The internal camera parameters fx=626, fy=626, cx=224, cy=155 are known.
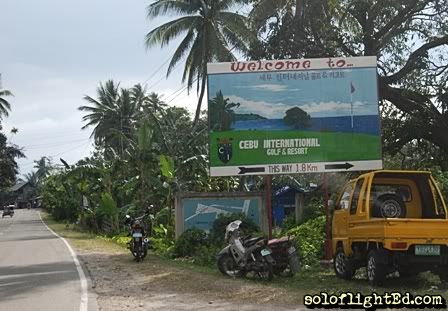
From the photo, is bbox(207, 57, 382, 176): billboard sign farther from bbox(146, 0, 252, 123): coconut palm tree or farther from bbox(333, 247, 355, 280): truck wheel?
bbox(146, 0, 252, 123): coconut palm tree

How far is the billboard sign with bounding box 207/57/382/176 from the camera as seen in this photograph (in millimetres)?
15375

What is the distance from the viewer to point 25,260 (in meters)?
18.8

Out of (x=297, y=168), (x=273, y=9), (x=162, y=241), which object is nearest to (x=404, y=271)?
(x=297, y=168)

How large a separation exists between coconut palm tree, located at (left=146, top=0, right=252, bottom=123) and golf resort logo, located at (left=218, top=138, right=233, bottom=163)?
1743 cm

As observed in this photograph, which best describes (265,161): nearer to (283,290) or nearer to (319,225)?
(319,225)

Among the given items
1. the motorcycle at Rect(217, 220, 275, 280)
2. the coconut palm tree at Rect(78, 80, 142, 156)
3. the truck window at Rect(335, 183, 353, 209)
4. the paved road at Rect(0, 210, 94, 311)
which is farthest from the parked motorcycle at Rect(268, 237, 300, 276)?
the coconut palm tree at Rect(78, 80, 142, 156)

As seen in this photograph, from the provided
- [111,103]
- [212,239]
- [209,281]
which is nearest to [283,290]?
[209,281]

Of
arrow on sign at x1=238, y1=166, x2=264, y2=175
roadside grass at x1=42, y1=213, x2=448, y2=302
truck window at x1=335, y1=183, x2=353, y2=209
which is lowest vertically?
roadside grass at x1=42, y1=213, x2=448, y2=302

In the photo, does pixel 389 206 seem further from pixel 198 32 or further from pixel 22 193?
pixel 22 193

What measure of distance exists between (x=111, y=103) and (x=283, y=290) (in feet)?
165

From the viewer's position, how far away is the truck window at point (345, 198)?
12516 mm

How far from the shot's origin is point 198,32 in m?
33.7

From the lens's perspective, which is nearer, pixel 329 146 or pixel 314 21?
pixel 329 146

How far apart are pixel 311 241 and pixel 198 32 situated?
1967 centimetres
